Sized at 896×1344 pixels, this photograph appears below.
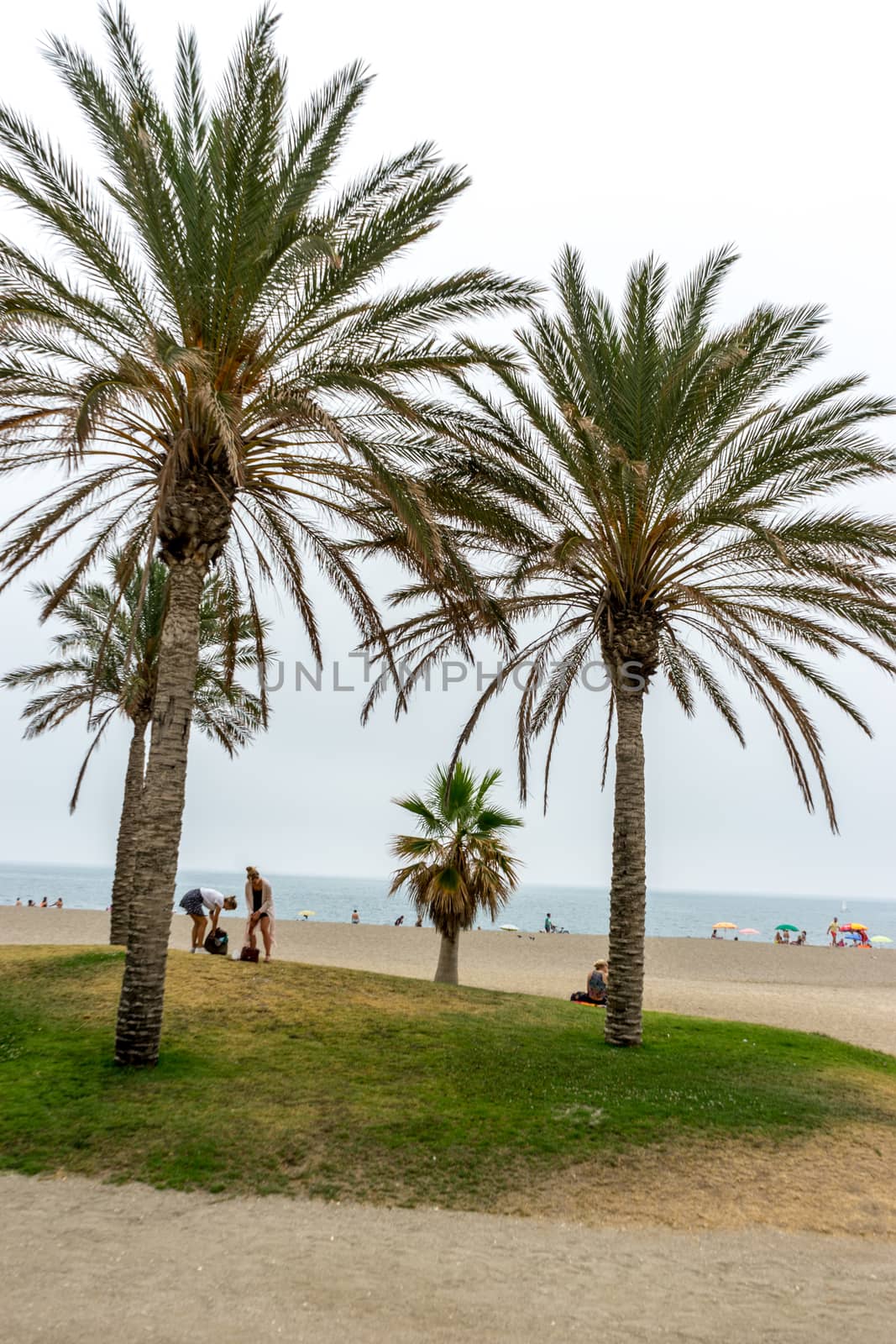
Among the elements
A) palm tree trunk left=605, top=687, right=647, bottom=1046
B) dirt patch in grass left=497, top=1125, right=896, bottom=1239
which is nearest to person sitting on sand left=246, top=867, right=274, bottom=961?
palm tree trunk left=605, top=687, right=647, bottom=1046

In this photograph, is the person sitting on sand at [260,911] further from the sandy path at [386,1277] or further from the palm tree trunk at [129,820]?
the sandy path at [386,1277]

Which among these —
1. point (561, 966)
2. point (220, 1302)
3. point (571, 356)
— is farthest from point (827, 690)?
point (561, 966)

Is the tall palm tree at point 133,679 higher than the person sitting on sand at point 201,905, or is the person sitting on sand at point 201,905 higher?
the tall palm tree at point 133,679

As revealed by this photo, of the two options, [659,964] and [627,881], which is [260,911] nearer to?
[627,881]

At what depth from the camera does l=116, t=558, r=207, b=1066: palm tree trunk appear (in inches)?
376

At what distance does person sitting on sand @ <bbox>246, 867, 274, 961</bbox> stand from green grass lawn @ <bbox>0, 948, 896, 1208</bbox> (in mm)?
959

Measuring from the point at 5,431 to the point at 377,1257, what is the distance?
10110 millimetres

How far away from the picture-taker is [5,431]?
11281 millimetres

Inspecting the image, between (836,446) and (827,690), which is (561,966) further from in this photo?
(836,446)

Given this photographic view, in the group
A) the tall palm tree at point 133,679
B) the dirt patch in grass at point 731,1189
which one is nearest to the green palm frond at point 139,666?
the tall palm tree at point 133,679

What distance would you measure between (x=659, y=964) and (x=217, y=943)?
21842 mm

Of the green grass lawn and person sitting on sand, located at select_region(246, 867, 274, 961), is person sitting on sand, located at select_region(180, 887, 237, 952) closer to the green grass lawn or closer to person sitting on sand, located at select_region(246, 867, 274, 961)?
person sitting on sand, located at select_region(246, 867, 274, 961)

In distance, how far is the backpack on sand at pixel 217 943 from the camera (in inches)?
619

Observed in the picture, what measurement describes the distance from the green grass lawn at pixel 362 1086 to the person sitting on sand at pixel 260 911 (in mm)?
959
